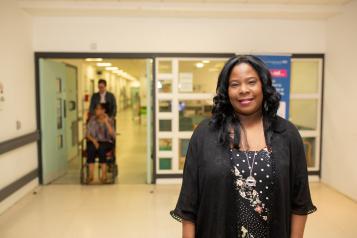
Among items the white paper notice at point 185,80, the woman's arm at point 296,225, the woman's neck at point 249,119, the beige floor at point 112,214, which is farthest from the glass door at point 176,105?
the woman's arm at point 296,225

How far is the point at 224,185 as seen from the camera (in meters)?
1.42

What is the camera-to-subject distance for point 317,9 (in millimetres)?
4992

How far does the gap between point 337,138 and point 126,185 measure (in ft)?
11.4

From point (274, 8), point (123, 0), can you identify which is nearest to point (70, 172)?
point (123, 0)

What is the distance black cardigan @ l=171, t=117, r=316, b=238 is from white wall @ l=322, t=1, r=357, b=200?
3812 millimetres

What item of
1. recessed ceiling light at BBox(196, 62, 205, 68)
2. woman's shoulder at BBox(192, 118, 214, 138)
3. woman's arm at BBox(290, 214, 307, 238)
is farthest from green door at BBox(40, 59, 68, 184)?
woman's arm at BBox(290, 214, 307, 238)

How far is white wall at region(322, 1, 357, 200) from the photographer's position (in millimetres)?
4789

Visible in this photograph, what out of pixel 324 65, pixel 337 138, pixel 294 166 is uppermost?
pixel 324 65

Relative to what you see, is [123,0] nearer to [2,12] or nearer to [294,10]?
A: [2,12]

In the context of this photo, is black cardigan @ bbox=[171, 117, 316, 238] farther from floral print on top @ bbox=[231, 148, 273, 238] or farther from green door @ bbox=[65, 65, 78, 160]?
green door @ bbox=[65, 65, 78, 160]

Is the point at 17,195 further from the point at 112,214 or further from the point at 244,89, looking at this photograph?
the point at 244,89

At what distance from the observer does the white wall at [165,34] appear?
17.7ft

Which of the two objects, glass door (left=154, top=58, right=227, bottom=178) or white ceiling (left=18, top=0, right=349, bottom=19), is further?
glass door (left=154, top=58, right=227, bottom=178)

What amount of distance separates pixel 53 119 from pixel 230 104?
16.3ft
